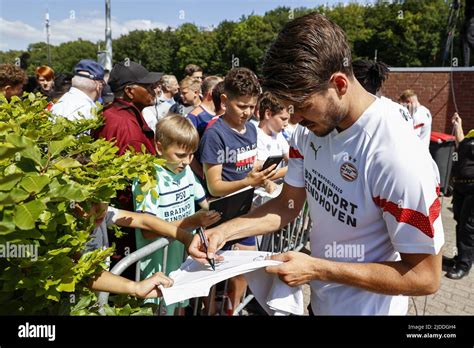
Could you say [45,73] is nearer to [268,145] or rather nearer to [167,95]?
[167,95]

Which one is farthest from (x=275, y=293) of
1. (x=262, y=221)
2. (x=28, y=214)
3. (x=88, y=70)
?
(x=88, y=70)

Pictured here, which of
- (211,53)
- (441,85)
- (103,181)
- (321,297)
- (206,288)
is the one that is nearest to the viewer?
(103,181)

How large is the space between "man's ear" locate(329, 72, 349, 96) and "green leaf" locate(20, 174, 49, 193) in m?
1.04

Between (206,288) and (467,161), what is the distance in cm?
414

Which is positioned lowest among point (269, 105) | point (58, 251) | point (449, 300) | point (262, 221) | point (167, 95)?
point (449, 300)

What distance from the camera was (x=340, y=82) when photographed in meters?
1.58

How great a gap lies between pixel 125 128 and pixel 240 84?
1076 millimetres

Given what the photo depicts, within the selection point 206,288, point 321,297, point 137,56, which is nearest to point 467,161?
point 321,297

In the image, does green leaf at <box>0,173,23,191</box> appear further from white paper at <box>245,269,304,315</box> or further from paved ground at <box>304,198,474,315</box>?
paved ground at <box>304,198,474,315</box>

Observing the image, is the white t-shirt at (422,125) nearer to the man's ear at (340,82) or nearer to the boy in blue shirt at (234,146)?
the boy in blue shirt at (234,146)

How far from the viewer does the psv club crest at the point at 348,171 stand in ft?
5.46

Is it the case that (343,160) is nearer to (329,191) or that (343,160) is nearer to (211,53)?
(329,191)

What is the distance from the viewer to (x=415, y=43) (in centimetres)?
4072

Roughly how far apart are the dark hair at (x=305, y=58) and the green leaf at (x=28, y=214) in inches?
37.5
